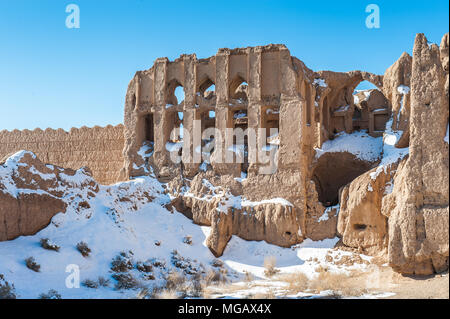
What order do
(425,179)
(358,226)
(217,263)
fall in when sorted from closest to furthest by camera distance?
(425,179), (358,226), (217,263)

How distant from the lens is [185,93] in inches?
830

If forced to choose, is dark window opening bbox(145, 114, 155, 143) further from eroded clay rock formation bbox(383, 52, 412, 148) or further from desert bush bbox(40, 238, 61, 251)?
eroded clay rock formation bbox(383, 52, 412, 148)

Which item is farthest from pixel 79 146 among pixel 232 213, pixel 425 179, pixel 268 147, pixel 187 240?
pixel 425 179

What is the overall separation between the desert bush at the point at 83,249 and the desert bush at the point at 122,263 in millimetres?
750

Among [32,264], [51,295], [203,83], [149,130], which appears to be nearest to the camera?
[51,295]

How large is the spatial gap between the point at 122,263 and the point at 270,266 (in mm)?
4587

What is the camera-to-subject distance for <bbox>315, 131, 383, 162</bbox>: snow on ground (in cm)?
2028

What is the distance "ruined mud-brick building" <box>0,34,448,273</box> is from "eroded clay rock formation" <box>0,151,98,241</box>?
189 inches

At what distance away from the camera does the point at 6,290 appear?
1267 cm

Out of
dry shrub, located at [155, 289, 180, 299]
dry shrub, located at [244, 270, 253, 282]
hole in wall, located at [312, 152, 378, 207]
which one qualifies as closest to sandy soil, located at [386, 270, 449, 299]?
dry shrub, located at [244, 270, 253, 282]

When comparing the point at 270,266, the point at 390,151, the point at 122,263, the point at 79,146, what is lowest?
the point at 270,266

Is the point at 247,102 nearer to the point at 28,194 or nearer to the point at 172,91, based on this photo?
the point at 172,91

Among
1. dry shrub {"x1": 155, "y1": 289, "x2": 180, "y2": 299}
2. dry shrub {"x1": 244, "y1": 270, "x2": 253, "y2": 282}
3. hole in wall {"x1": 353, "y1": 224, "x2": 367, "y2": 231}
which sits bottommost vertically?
dry shrub {"x1": 244, "y1": 270, "x2": 253, "y2": 282}
